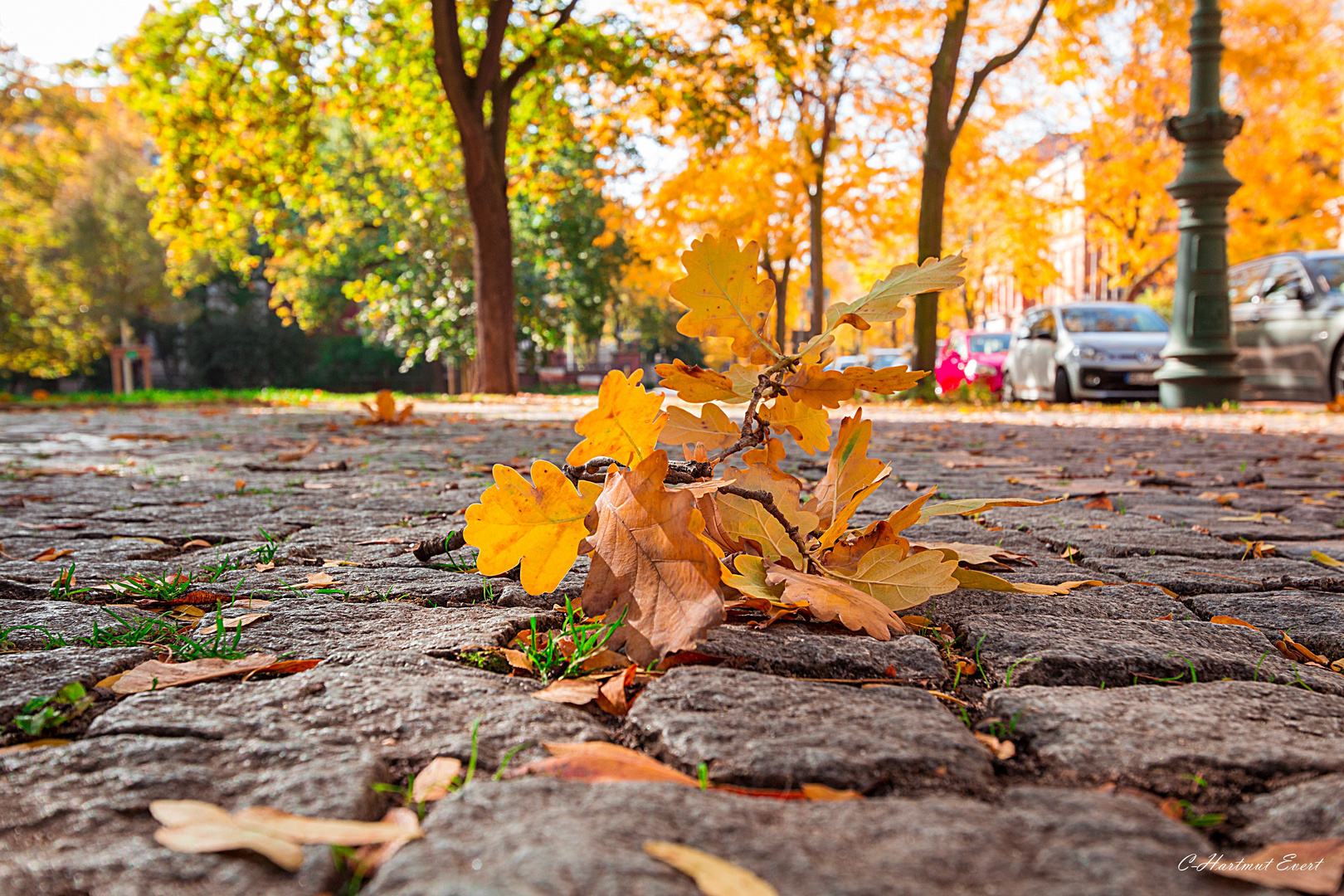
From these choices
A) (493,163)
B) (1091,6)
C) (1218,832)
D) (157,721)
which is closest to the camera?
(1218,832)

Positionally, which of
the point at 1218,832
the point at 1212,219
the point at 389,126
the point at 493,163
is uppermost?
the point at 389,126

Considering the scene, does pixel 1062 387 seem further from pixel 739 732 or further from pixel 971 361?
pixel 739 732

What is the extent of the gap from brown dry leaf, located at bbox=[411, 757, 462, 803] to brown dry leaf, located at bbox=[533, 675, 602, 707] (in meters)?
0.23

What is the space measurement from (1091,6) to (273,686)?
13.0 metres

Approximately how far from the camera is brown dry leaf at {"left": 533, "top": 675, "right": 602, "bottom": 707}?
129cm

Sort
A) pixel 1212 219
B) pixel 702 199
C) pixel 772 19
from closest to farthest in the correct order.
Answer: pixel 1212 219, pixel 772 19, pixel 702 199

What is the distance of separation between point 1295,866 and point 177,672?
1386 millimetres

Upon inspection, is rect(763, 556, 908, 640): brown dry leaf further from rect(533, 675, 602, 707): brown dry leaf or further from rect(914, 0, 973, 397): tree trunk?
rect(914, 0, 973, 397): tree trunk

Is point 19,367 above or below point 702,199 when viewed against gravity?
below

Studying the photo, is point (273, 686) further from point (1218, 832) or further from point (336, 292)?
point (336, 292)

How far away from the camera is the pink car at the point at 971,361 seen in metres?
6.95

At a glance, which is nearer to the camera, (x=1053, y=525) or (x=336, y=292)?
(x=1053, y=525)

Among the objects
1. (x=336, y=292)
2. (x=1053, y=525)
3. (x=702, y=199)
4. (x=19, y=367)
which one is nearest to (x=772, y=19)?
(x=702, y=199)

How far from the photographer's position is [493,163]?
1421 cm
